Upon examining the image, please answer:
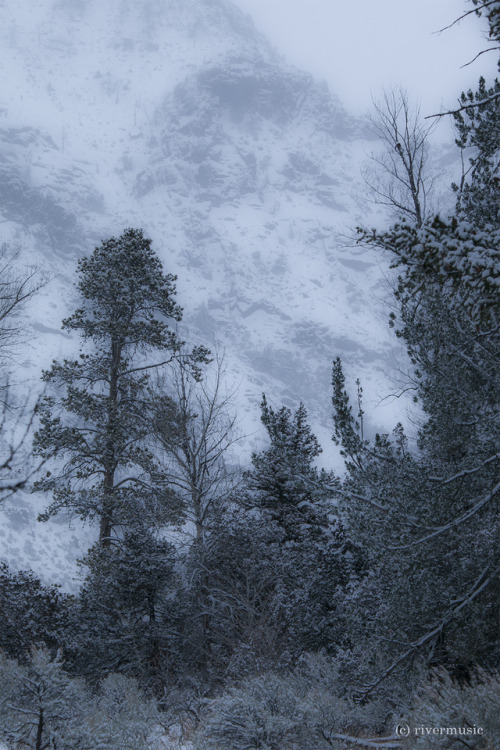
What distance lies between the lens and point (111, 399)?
13930 millimetres

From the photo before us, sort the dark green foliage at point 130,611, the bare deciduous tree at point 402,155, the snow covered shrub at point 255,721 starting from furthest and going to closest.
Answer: the dark green foliage at point 130,611
the bare deciduous tree at point 402,155
the snow covered shrub at point 255,721

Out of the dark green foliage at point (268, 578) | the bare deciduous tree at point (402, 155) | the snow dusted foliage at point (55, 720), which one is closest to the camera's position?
the snow dusted foliage at point (55, 720)

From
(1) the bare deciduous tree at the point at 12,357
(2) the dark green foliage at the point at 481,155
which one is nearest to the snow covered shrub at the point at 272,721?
(1) the bare deciduous tree at the point at 12,357

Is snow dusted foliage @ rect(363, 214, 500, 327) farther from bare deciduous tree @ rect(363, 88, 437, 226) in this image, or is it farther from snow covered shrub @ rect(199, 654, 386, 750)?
bare deciduous tree @ rect(363, 88, 437, 226)

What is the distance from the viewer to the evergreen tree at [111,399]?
13.2 meters

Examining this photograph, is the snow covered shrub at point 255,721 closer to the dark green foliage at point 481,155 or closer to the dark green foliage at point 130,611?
the dark green foliage at point 481,155

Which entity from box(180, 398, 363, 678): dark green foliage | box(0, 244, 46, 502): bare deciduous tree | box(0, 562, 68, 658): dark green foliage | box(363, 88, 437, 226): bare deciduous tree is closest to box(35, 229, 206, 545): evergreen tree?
box(180, 398, 363, 678): dark green foliage

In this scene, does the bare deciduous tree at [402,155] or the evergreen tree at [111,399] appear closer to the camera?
the bare deciduous tree at [402,155]

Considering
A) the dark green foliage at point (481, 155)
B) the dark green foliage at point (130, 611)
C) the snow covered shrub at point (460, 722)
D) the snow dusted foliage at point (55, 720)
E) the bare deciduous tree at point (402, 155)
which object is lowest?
the snow covered shrub at point (460, 722)

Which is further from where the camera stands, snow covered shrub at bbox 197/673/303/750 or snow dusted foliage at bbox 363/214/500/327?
snow covered shrub at bbox 197/673/303/750

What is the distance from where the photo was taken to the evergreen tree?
520 inches

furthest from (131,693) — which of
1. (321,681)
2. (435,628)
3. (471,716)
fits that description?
(471,716)

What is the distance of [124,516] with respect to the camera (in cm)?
1338

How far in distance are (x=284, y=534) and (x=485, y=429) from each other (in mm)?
9598
